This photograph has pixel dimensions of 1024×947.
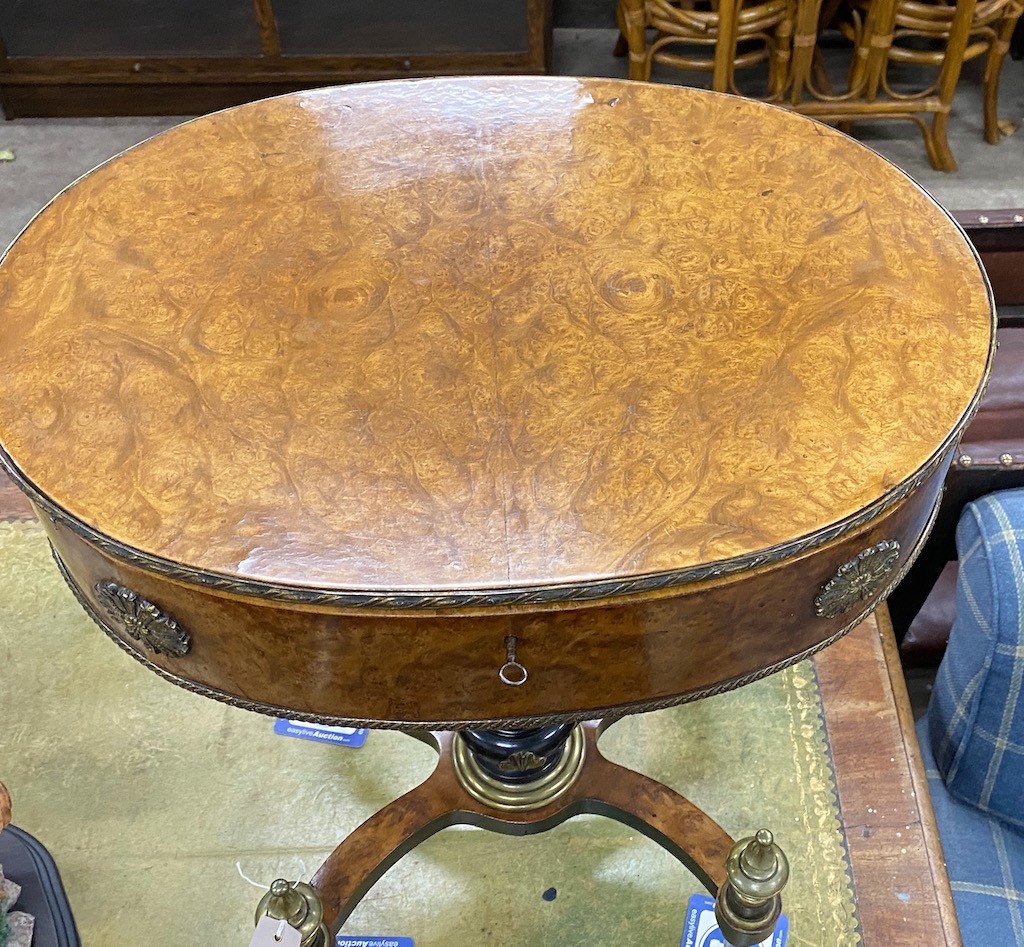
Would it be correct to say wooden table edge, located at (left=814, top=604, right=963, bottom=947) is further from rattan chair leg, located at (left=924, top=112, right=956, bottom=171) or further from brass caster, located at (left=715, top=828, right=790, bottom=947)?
rattan chair leg, located at (left=924, top=112, right=956, bottom=171)

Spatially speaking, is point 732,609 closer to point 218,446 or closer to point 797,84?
point 218,446

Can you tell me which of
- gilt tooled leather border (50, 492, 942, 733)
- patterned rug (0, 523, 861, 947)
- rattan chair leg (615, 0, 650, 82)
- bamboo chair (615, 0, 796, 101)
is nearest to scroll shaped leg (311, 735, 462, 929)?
patterned rug (0, 523, 861, 947)

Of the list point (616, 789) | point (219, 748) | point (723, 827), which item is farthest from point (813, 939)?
point (219, 748)

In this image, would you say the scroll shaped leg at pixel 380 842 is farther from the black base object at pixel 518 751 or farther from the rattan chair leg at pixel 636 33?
the rattan chair leg at pixel 636 33

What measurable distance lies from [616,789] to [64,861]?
2.60 feet

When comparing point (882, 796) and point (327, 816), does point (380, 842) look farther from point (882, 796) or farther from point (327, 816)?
point (882, 796)

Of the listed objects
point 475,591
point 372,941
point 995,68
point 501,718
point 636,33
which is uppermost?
point 475,591

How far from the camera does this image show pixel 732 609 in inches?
31.7

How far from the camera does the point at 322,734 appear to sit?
1.56 meters

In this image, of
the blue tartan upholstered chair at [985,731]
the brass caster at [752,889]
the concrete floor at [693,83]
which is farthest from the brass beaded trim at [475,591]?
the concrete floor at [693,83]

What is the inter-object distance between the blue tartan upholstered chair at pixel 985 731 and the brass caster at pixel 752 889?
1.28 ft

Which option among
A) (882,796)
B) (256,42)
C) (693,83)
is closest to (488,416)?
(882,796)

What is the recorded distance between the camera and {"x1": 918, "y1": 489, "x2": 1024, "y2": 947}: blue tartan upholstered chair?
4.09ft

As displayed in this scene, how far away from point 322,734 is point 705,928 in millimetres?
627
